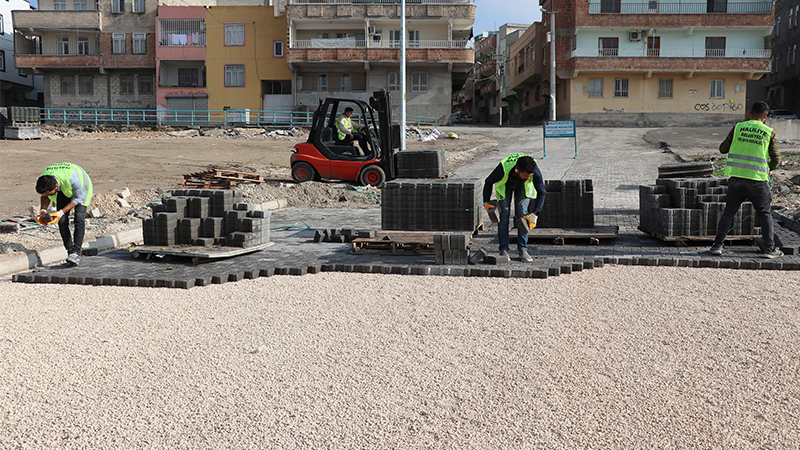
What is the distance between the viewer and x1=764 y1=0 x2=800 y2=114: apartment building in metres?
53.7

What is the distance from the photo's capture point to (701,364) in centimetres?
463

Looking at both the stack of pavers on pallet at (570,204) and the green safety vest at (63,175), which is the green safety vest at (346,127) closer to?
the stack of pavers on pallet at (570,204)

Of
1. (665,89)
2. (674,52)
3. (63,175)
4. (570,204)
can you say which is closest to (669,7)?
(674,52)

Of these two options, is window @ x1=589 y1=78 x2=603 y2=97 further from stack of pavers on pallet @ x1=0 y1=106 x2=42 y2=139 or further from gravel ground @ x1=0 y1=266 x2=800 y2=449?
gravel ground @ x1=0 y1=266 x2=800 y2=449

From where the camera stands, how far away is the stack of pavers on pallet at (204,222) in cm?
938

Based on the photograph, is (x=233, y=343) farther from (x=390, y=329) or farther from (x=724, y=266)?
(x=724, y=266)

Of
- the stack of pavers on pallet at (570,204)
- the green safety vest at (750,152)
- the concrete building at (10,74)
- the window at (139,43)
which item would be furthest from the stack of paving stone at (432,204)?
the concrete building at (10,74)

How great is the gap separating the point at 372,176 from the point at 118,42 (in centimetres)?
3840

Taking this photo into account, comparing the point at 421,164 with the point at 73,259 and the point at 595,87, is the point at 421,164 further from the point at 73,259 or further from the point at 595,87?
the point at 595,87

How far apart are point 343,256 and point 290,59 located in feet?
119

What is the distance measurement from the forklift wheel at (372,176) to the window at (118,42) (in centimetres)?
3788

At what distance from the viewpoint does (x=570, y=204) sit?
10867 millimetres

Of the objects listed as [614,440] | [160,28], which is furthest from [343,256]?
[160,28]

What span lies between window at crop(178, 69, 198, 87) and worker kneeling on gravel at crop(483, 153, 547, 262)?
43424 mm
